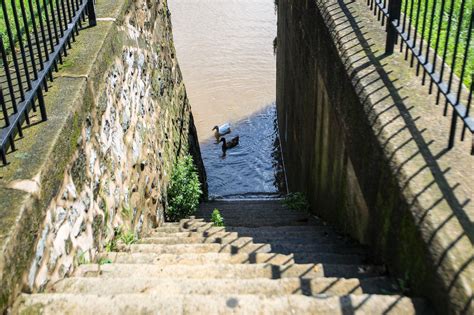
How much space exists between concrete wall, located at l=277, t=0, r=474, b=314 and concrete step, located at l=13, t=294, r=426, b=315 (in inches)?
10.5

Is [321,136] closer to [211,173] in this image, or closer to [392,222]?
[392,222]

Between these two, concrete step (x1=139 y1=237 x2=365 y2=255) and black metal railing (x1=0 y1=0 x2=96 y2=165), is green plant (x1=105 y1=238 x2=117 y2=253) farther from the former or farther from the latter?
black metal railing (x1=0 y1=0 x2=96 y2=165)

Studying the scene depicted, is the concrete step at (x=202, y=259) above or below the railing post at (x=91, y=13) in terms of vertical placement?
below

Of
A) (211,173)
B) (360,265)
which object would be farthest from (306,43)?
(211,173)

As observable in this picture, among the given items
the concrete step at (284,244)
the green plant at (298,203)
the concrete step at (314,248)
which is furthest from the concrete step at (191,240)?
the green plant at (298,203)

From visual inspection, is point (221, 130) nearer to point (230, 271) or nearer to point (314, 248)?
point (314, 248)

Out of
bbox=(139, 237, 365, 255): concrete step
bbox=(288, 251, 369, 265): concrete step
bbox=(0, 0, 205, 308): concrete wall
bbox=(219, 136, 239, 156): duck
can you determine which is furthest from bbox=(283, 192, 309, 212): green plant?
bbox=(219, 136, 239, 156): duck

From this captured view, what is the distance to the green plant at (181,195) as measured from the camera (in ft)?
25.3

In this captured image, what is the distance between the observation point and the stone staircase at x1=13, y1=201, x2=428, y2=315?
2912 mm

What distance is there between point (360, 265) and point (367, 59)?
6.13 feet

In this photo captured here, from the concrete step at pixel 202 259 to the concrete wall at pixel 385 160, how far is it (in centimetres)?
79

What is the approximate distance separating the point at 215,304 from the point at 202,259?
1.40 metres

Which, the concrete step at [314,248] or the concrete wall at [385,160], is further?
the concrete step at [314,248]

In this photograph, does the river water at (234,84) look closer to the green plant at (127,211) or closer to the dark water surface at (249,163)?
the dark water surface at (249,163)
